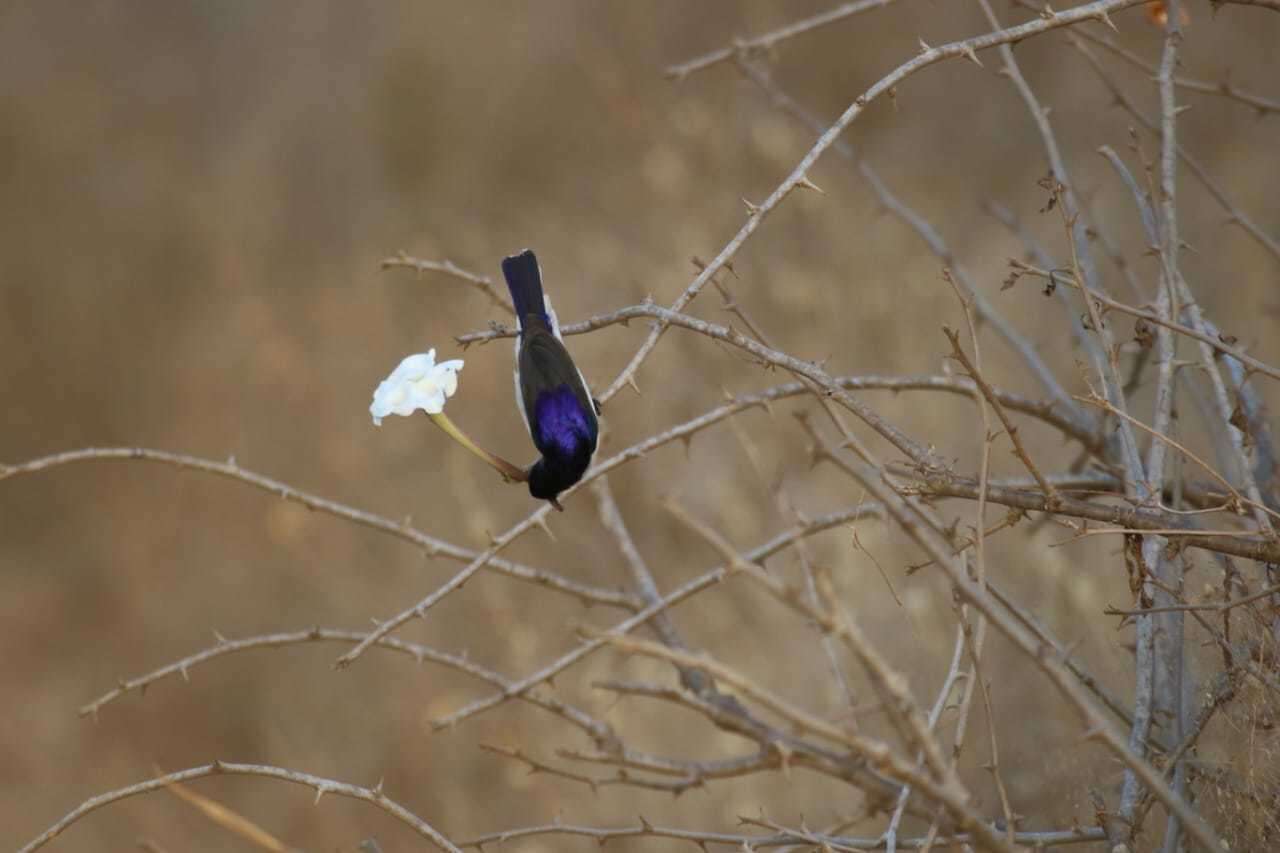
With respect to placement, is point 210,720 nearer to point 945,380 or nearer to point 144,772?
point 144,772

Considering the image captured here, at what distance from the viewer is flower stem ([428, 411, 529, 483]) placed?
0.80 meters

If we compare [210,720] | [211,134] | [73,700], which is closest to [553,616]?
[210,720]

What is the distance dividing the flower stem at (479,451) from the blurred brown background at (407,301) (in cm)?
152

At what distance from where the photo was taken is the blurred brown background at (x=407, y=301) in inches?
96.0

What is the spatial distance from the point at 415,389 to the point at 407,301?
1924 millimetres

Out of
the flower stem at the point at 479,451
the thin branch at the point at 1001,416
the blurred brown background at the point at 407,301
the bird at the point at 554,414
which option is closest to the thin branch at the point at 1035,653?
the thin branch at the point at 1001,416

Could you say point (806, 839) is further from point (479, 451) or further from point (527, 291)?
point (527, 291)

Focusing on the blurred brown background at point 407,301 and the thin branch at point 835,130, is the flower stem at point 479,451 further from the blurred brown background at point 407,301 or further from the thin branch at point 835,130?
the blurred brown background at point 407,301

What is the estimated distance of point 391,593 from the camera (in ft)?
8.38

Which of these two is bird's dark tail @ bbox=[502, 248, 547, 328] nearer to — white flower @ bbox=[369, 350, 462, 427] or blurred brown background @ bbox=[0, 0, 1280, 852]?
white flower @ bbox=[369, 350, 462, 427]

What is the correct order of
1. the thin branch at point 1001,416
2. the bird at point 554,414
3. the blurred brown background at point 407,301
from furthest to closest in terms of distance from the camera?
the blurred brown background at point 407,301 < the bird at point 554,414 < the thin branch at point 1001,416

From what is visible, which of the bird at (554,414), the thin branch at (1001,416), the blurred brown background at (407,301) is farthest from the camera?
the blurred brown background at (407,301)

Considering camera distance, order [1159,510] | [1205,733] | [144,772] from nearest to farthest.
Answer: 1. [1159,510]
2. [1205,733]
3. [144,772]

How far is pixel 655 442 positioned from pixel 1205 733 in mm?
458
